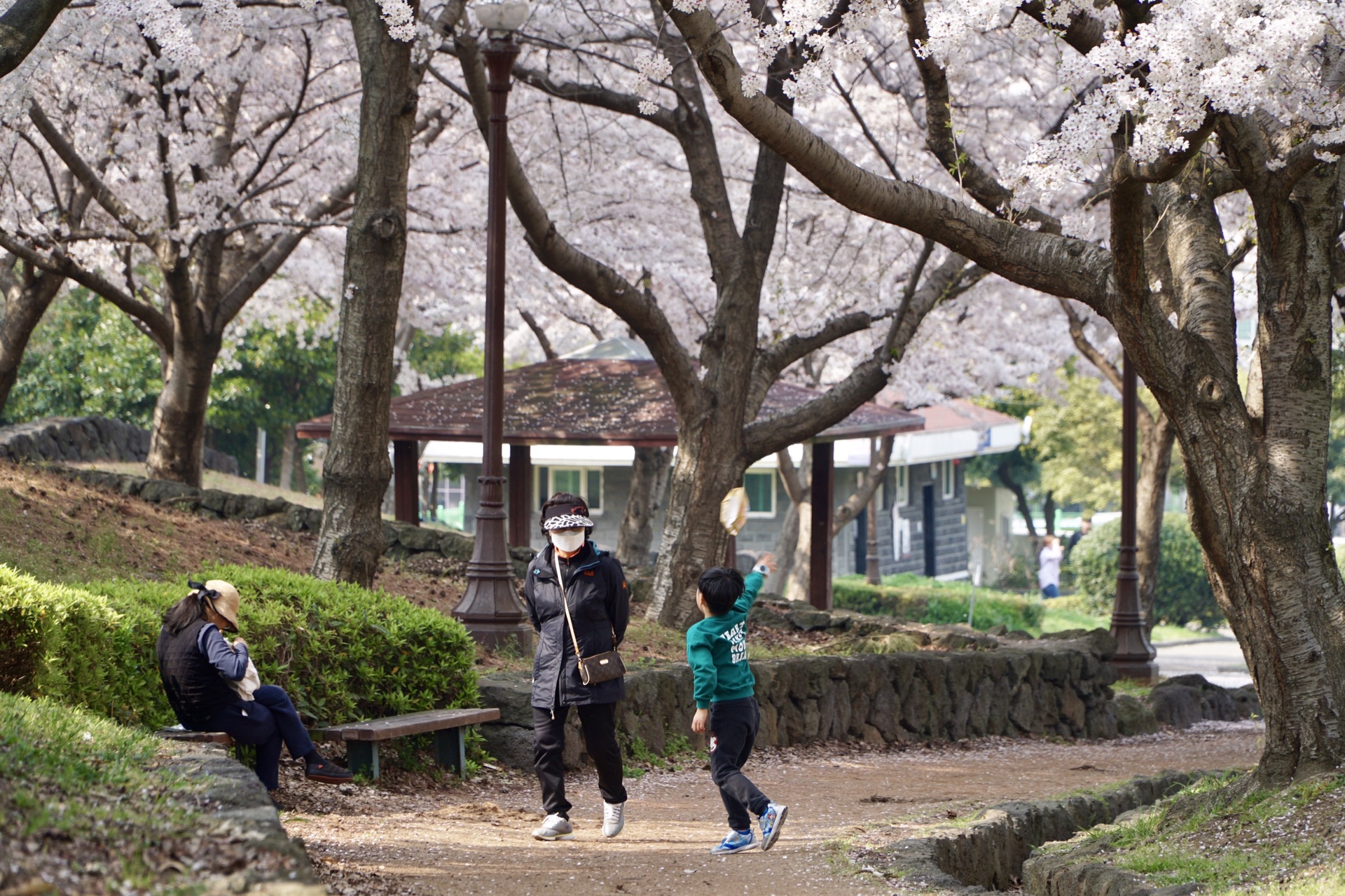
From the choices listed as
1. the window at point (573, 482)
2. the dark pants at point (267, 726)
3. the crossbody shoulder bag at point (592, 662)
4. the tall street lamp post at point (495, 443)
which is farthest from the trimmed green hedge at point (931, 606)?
the dark pants at point (267, 726)

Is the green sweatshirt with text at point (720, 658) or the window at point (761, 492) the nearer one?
the green sweatshirt with text at point (720, 658)

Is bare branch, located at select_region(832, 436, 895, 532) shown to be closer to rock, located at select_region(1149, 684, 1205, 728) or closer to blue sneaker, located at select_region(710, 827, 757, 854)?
rock, located at select_region(1149, 684, 1205, 728)

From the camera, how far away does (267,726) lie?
6195 millimetres

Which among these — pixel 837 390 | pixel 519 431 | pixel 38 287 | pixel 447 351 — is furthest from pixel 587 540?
pixel 447 351

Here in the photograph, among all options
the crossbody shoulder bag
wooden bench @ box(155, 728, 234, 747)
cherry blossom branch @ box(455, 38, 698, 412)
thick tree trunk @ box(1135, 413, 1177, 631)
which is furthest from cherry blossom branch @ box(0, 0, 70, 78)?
thick tree trunk @ box(1135, 413, 1177, 631)

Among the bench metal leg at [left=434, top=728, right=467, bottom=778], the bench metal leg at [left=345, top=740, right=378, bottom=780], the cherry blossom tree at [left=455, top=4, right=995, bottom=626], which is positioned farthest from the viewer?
the cherry blossom tree at [left=455, top=4, right=995, bottom=626]

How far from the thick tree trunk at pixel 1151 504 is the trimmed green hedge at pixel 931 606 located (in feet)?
11.1

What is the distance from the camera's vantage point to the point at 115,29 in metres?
13.0

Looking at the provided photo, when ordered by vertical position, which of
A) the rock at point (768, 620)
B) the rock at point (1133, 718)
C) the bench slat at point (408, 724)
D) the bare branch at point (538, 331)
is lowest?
the rock at point (1133, 718)

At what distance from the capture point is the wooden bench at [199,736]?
5.91m

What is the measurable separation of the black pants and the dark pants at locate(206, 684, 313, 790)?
1061mm

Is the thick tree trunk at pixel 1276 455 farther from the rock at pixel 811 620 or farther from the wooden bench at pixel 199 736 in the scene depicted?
the rock at pixel 811 620

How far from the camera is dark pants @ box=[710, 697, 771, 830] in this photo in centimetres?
616

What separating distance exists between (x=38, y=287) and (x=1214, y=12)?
1291 centimetres
